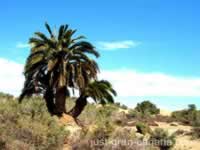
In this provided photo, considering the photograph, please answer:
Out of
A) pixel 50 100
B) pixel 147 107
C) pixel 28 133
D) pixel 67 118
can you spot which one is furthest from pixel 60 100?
pixel 147 107

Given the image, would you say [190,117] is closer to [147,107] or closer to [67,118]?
[67,118]

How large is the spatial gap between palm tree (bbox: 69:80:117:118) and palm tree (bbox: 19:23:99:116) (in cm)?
50

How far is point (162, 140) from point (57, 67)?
36.9 feet

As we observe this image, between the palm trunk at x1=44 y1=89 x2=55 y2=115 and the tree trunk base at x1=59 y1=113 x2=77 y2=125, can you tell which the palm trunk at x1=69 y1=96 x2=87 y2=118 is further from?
the palm trunk at x1=44 y1=89 x2=55 y2=115

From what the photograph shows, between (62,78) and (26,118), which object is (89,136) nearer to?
(26,118)

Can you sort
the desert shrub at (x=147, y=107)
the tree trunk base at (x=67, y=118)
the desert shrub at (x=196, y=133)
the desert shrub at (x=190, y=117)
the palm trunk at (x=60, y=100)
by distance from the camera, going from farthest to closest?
the desert shrub at (x=147, y=107), the desert shrub at (x=190, y=117), the palm trunk at (x=60, y=100), the tree trunk base at (x=67, y=118), the desert shrub at (x=196, y=133)

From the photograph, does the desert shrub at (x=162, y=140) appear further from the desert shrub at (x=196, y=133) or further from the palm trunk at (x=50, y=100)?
the palm trunk at (x=50, y=100)

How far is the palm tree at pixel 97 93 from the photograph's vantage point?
32588 mm

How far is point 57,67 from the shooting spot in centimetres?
3203

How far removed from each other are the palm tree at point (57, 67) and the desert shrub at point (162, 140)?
29.9 ft

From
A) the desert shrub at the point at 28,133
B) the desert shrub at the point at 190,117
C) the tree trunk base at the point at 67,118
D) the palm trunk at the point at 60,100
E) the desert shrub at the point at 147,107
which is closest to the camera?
the desert shrub at the point at 28,133

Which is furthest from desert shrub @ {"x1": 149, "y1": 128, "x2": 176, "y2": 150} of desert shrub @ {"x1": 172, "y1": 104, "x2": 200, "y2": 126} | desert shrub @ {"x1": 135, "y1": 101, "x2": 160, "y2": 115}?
desert shrub @ {"x1": 135, "y1": 101, "x2": 160, "y2": 115}

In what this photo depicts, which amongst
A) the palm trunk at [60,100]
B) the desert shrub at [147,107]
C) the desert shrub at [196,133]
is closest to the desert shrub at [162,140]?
the desert shrub at [196,133]

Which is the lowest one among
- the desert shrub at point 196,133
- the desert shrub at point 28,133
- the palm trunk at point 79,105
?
the desert shrub at point 28,133
